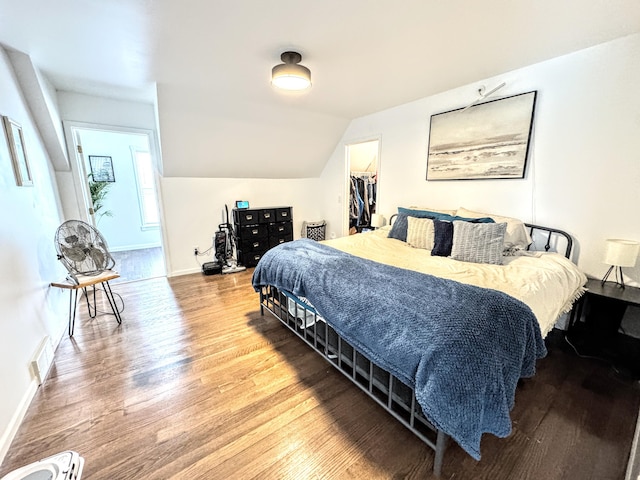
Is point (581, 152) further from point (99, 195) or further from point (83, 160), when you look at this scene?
point (99, 195)

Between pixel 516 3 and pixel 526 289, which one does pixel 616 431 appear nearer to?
pixel 526 289

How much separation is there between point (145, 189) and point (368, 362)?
20.3ft

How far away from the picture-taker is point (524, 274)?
6.22 ft

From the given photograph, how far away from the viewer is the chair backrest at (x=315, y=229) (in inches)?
203

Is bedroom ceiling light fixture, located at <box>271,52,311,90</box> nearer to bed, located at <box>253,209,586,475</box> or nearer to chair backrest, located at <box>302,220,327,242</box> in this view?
bed, located at <box>253,209,586,475</box>

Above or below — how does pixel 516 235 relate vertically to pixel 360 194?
below

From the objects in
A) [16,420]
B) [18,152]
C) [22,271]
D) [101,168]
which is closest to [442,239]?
[16,420]

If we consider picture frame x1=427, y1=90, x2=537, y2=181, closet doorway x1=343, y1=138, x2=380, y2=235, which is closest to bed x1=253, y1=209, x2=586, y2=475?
picture frame x1=427, y1=90, x2=537, y2=181

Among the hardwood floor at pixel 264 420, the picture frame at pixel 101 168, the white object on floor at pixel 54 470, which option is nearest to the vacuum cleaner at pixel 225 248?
the hardwood floor at pixel 264 420

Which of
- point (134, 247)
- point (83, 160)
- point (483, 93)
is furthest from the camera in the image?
point (134, 247)

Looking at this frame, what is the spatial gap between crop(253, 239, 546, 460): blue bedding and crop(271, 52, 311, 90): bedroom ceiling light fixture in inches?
66.9

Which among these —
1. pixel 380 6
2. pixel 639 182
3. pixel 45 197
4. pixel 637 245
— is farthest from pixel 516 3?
pixel 45 197

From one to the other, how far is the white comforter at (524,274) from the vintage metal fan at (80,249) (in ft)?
8.53

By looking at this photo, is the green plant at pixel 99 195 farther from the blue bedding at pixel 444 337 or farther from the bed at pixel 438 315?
→ the blue bedding at pixel 444 337
